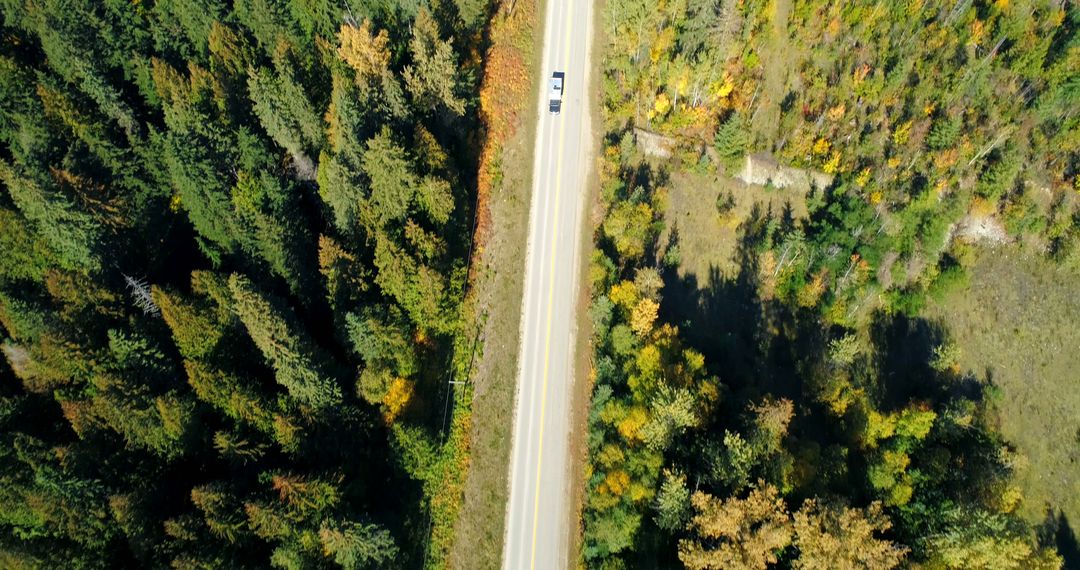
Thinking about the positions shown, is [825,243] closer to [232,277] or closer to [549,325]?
[549,325]

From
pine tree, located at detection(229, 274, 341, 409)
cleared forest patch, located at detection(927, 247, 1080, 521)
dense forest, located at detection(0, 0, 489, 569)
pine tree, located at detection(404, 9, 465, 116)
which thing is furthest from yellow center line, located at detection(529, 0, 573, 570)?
cleared forest patch, located at detection(927, 247, 1080, 521)

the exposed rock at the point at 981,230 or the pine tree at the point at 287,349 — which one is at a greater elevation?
the exposed rock at the point at 981,230

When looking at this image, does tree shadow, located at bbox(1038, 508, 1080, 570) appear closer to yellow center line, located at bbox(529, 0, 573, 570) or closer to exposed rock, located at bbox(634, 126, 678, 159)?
yellow center line, located at bbox(529, 0, 573, 570)

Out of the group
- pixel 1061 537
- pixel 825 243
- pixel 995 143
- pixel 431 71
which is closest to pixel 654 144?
pixel 825 243

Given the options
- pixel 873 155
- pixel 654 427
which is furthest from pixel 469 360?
pixel 873 155

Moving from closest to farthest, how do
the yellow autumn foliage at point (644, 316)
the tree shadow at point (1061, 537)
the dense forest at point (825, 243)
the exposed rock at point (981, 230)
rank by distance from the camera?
1. the dense forest at point (825, 243)
2. the yellow autumn foliage at point (644, 316)
3. the tree shadow at point (1061, 537)
4. the exposed rock at point (981, 230)

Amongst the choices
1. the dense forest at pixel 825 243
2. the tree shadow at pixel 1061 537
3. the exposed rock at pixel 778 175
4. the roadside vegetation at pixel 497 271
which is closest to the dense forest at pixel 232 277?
the roadside vegetation at pixel 497 271

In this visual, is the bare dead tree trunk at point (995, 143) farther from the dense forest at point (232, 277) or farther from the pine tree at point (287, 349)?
the pine tree at point (287, 349)
